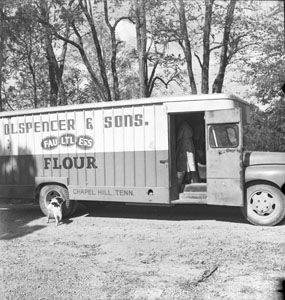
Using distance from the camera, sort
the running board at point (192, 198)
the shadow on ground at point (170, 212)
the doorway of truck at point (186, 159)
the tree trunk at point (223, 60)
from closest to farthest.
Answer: the running board at point (192, 198)
the doorway of truck at point (186, 159)
the shadow on ground at point (170, 212)
the tree trunk at point (223, 60)

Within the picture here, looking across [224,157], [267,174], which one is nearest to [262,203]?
[267,174]

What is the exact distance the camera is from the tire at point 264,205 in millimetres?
8016

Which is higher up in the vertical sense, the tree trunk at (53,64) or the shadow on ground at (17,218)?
the tree trunk at (53,64)

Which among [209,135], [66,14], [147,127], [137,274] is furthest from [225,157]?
[66,14]

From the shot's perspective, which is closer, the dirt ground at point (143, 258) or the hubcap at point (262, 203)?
the dirt ground at point (143, 258)

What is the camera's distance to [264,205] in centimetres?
816

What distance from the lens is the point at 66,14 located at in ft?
52.3

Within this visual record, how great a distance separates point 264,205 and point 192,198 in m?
1.47

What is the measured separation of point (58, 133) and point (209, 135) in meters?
3.56

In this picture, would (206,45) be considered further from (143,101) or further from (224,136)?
(224,136)

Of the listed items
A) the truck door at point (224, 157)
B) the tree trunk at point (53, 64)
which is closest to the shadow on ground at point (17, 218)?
the truck door at point (224, 157)

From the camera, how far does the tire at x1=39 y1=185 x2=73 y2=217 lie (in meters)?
9.74

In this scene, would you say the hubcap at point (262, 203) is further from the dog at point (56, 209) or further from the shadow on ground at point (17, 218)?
the shadow on ground at point (17, 218)

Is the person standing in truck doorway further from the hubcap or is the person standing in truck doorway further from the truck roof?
the hubcap
